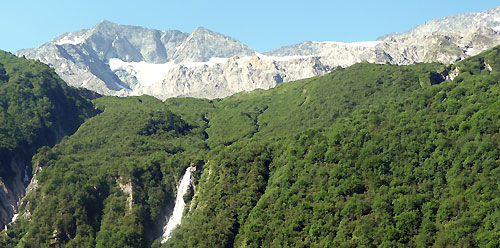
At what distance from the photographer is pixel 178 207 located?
187 m

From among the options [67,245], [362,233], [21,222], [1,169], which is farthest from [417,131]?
[1,169]

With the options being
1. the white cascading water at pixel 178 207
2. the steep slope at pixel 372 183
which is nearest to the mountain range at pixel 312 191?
the steep slope at pixel 372 183

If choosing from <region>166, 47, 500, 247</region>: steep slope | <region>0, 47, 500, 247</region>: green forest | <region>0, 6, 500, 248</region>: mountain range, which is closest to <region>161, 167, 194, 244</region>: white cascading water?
<region>0, 6, 500, 248</region>: mountain range

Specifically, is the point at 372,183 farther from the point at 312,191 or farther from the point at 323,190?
the point at 312,191

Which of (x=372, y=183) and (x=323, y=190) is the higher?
(x=323, y=190)

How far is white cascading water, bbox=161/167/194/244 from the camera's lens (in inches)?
7037

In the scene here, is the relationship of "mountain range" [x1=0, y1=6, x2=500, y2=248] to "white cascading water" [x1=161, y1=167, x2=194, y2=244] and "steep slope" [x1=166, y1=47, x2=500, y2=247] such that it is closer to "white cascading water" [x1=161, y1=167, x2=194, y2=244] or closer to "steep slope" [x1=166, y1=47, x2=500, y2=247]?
"steep slope" [x1=166, y1=47, x2=500, y2=247]

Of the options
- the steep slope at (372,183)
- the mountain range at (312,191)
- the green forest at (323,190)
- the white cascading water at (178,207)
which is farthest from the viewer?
the white cascading water at (178,207)

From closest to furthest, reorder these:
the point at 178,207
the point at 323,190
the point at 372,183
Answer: the point at 372,183
the point at 323,190
the point at 178,207

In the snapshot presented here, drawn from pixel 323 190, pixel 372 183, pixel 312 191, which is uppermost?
pixel 312 191

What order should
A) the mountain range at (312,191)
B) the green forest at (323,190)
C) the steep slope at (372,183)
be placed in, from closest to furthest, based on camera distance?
the steep slope at (372,183)
the green forest at (323,190)
the mountain range at (312,191)

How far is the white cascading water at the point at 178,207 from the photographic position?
178750mm

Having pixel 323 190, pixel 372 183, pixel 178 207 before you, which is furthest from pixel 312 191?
pixel 178 207

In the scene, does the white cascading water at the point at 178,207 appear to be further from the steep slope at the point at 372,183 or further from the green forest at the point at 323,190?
the steep slope at the point at 372,183
